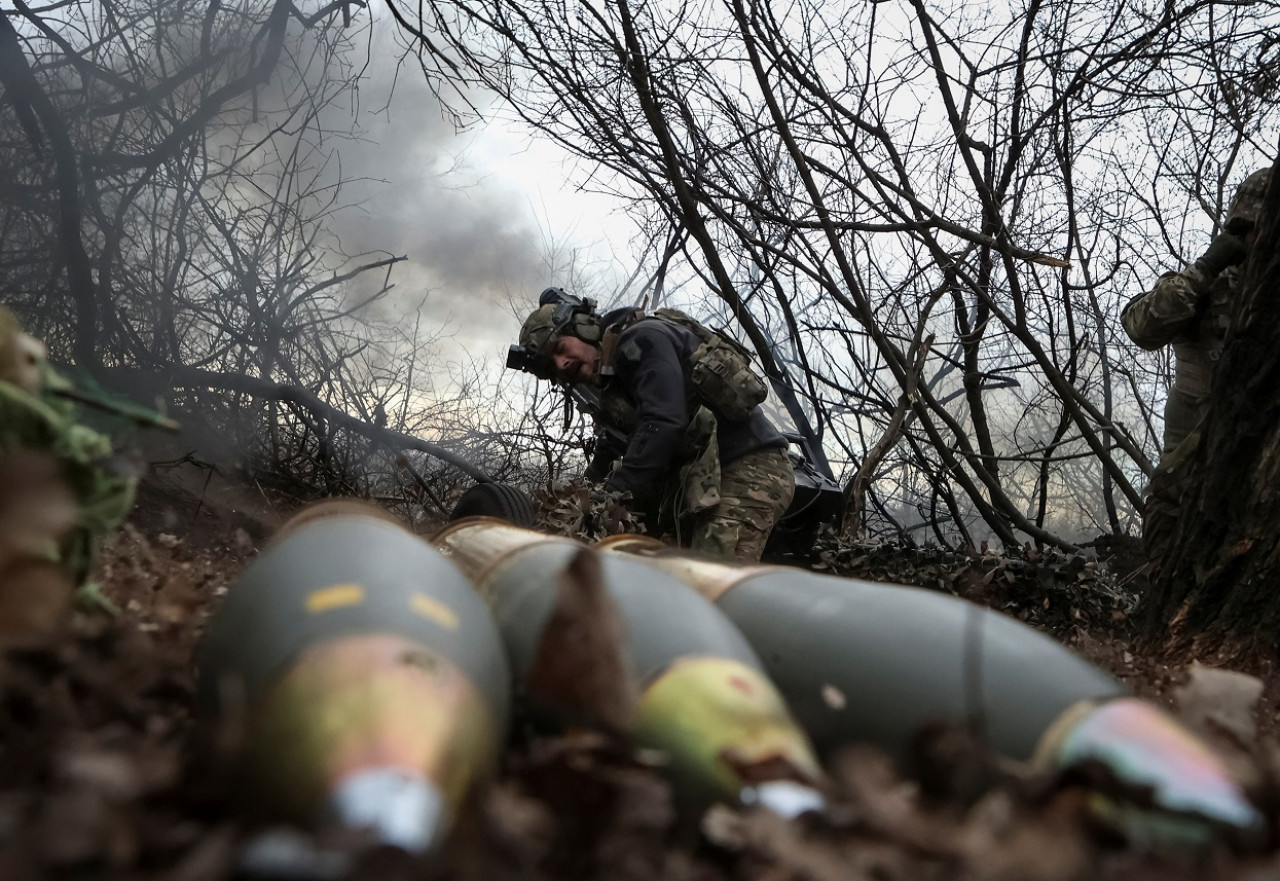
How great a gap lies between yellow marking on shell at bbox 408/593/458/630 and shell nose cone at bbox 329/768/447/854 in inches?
10.1

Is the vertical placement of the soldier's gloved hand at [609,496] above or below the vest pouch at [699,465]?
below

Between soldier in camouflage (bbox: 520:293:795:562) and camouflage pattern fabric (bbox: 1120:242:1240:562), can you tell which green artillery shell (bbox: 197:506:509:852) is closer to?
soldier in camouflage (bbox: 520:293:795:562)

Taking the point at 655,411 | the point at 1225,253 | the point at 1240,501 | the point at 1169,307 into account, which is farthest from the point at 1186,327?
the point at 655,411

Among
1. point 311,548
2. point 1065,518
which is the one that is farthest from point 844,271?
point 1065,518

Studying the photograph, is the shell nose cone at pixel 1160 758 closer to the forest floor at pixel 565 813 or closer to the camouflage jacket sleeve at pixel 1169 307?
the forest floor at pixel 565 813

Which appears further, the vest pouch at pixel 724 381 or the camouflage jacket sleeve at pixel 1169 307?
the vest pouch at pixel 724 381

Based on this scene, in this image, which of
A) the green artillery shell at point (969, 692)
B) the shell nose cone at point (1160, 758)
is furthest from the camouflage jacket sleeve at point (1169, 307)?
the shell nose cone at point (1160, 758)

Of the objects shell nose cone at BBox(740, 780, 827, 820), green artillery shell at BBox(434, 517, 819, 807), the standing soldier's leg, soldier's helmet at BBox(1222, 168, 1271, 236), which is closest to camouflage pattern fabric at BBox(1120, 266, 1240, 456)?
soldier's helmet at BBox(1222, 168, 1271, 236)

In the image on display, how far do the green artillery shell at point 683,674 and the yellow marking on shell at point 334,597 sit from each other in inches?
9.7

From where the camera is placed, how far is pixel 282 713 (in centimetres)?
97

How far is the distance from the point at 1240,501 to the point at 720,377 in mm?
2377

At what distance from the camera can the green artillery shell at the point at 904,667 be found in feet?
4.01

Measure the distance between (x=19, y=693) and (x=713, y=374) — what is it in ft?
13.1

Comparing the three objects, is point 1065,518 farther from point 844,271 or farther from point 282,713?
point 282,713
